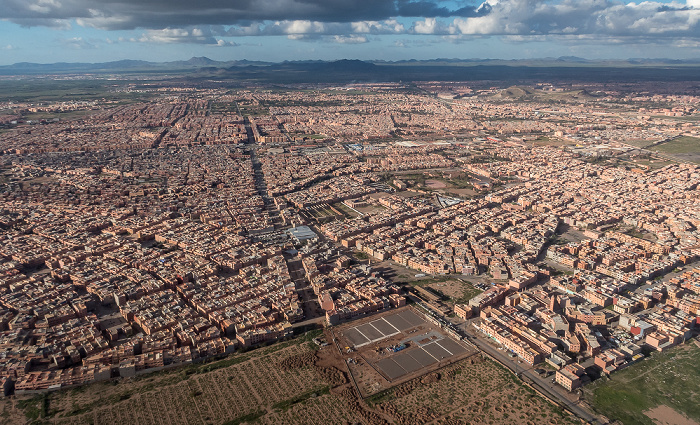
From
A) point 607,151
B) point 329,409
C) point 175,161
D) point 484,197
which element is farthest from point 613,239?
point 175,161

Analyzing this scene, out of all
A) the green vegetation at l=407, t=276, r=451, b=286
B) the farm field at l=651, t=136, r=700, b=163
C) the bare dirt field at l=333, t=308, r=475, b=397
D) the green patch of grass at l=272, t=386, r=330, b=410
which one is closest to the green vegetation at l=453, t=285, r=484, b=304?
the green vegetation at l=407, t=276, r=451, b=286

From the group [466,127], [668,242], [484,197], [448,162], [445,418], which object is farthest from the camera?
[466,127]

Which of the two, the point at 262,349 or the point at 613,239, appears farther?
the point at 613,239

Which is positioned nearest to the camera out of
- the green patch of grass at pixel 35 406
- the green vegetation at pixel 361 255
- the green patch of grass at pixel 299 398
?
the green patch of grass at pixel 35 406

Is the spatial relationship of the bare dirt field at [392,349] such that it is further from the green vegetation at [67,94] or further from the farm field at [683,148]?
the green vegetation at [67,94]

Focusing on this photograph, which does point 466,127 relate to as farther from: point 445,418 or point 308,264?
point 445,418

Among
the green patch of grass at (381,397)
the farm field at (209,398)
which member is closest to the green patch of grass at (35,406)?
the farm field at (209,398)
